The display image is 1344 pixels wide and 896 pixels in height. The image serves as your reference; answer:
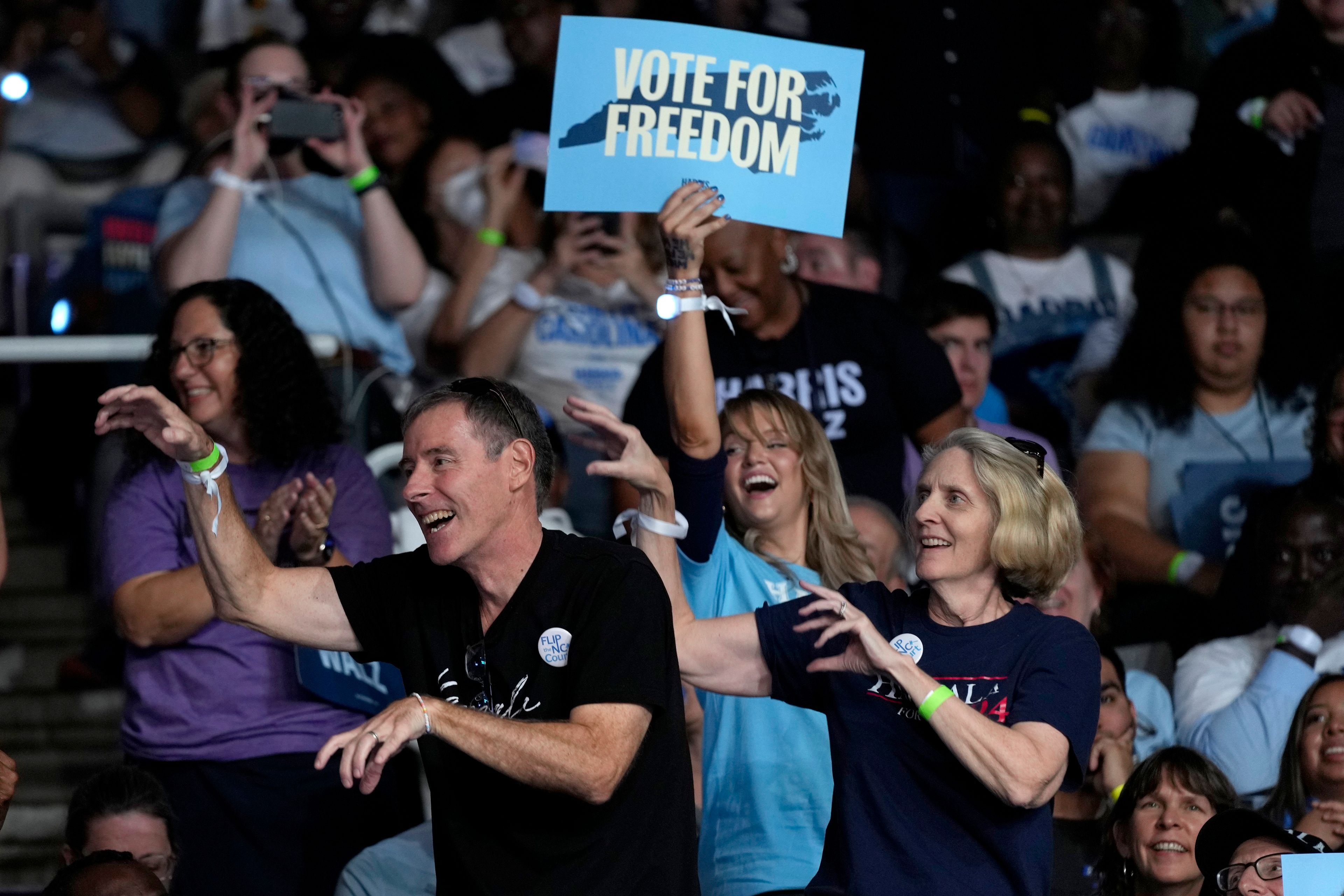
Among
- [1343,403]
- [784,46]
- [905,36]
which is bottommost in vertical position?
[1343,403]

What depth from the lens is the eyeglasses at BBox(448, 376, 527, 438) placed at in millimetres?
2852

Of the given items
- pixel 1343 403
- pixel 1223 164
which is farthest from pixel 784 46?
pixel 1223 164

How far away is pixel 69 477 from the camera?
5.86 metres

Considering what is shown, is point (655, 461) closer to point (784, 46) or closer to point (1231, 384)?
point (784, 46)

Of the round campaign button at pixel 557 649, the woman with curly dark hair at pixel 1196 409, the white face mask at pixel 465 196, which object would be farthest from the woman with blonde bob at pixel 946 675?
the white face mask at pixel 465 196

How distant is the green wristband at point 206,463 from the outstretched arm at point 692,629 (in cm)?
61

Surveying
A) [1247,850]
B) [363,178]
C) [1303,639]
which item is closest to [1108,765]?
[1303,639]

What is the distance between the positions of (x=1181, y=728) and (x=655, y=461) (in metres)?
2.07

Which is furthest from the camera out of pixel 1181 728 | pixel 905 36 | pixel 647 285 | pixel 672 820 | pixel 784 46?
pixel 905 36

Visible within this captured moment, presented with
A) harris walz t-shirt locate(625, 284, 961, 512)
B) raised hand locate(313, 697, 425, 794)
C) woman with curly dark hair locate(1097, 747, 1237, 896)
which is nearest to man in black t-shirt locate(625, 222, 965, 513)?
harris walz t-shirt locate(625, 284, 961, 512)

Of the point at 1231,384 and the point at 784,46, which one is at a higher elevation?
the point at 784,46

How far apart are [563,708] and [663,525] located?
617mm

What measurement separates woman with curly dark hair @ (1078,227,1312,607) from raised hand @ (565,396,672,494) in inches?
94.8

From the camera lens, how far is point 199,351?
398 centimetres
